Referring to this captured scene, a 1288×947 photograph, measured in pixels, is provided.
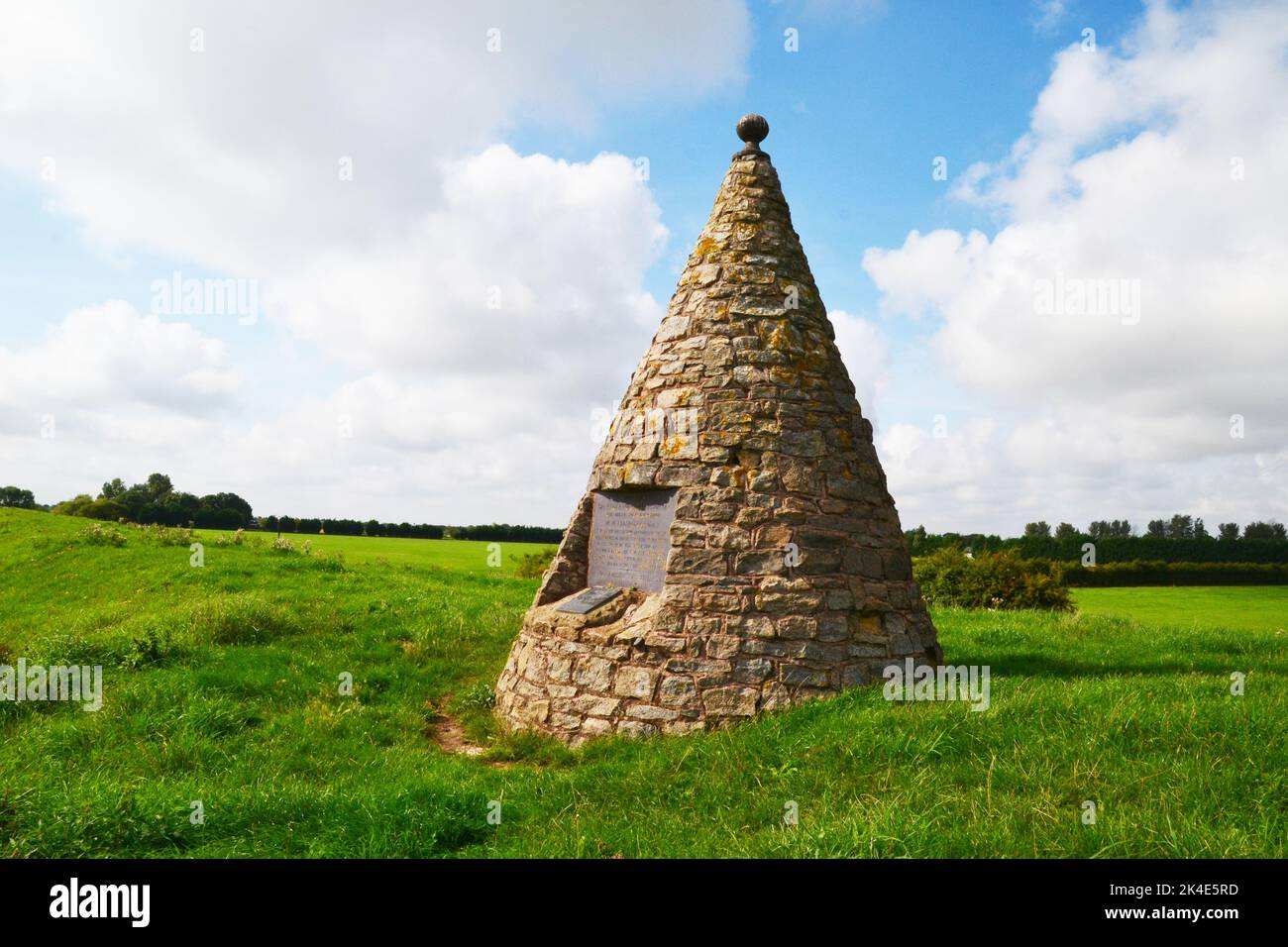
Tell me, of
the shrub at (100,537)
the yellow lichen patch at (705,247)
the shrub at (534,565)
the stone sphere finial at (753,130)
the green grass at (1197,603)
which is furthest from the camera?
the shrub at (534,565)

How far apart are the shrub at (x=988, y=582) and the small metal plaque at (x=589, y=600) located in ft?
38.4

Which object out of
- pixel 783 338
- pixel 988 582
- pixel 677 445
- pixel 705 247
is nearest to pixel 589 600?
pixel 677 445

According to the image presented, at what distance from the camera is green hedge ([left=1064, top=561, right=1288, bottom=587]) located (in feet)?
92.4

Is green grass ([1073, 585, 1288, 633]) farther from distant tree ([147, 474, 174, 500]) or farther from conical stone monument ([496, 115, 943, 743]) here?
distant tree ([147, 474, 174, 500])

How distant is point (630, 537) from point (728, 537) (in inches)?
44.2

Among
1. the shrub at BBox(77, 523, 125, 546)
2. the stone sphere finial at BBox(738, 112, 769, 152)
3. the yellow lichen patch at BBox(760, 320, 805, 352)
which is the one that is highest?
the stone sphere finial at BBox(738, 112, 769, 152)

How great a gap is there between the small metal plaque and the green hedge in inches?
997

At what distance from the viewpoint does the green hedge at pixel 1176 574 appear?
28156mm

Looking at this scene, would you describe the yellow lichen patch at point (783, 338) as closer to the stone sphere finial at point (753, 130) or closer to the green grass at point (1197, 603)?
the stone sphere finial at point (753, 130)

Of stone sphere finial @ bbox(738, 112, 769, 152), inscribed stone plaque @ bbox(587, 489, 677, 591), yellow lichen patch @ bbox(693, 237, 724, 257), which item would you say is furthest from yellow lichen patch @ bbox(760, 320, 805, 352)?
stone sphere finial @ bbox(738, 112, 769, 152)

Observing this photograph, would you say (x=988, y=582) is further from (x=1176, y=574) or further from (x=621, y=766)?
(x=1176, y=574)

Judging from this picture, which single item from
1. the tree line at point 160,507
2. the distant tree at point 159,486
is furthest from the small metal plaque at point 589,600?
the distant tree at point 159,486

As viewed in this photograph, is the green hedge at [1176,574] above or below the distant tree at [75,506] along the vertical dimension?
below

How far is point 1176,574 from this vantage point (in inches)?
1153
